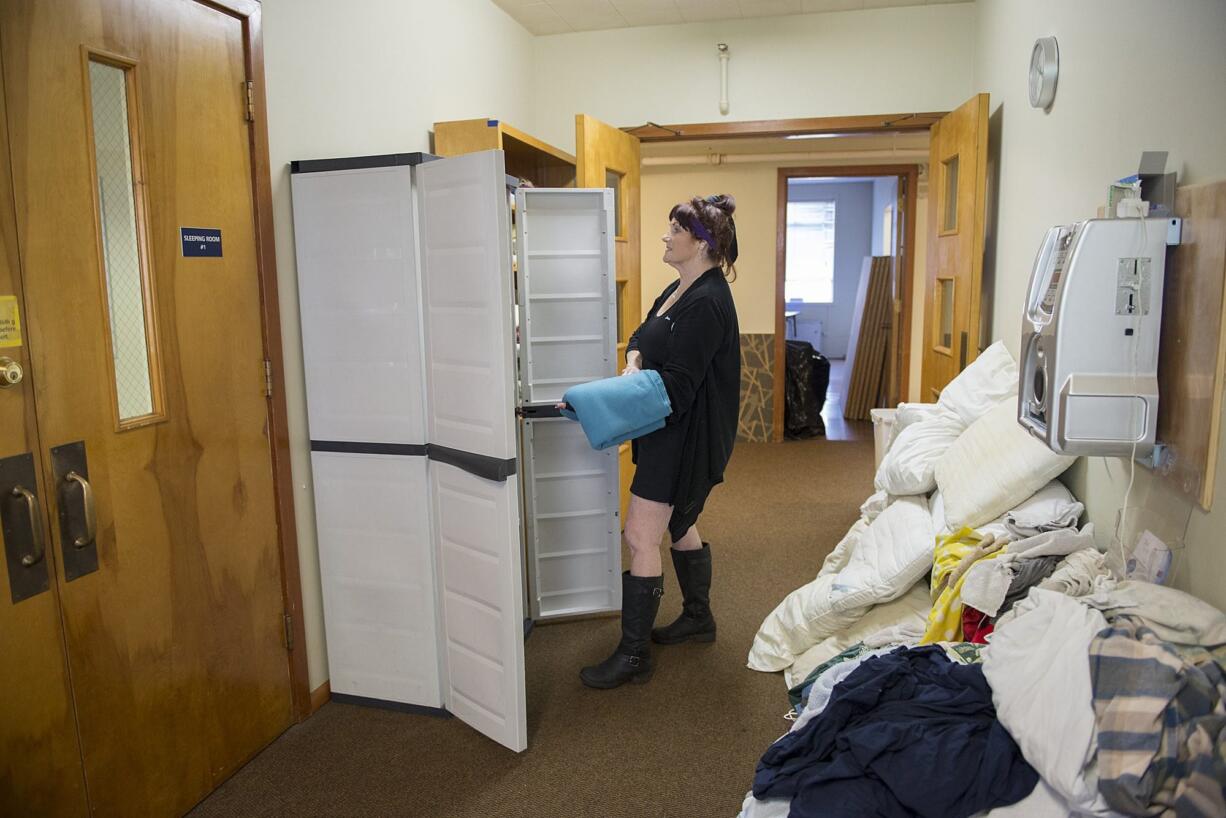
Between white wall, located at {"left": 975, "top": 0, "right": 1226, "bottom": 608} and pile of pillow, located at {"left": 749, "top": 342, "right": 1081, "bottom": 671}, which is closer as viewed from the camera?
white wall, located at {"left": 975, "top": 0, "right": 1226, "bottom": 608}

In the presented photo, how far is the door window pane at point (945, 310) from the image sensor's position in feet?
13.3

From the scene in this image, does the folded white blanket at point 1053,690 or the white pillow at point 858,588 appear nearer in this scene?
the folded white blanket at point 1053,690

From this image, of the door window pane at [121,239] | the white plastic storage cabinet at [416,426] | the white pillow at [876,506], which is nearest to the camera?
the door window pane at [121,239]

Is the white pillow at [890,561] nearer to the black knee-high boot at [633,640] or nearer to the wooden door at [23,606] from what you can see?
the black knee-high boot at [633,640]

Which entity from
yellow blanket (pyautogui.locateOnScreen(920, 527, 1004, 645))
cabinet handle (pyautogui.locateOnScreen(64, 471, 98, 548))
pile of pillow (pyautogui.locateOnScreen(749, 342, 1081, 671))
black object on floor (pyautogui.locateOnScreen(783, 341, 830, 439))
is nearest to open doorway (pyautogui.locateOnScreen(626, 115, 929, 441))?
black object on floor (pyautogui.locateOnScreen(783, 341, 830, 439))

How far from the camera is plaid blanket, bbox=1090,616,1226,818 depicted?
1324 mm

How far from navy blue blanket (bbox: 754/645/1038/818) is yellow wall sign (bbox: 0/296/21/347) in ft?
5.79

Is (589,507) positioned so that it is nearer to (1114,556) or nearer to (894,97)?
(1114,556)

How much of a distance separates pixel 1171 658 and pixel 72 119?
2.33 meters

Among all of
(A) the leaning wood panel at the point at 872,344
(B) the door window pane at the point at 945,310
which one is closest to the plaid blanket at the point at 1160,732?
(B) the door window pane at the point at 945,310

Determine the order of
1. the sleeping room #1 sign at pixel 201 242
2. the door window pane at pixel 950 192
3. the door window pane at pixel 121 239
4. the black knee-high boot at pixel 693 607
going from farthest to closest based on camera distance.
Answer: the door window pane at pixel 950 192 < the black knee-high boot at pixel 693 607 < the sleeping room #1 sign at pixel 201 242 < the door window pane at pixel 121 239

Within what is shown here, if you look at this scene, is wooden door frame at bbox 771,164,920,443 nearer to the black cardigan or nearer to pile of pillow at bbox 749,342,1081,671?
pile of pillow at bbox 749,342,1081,671

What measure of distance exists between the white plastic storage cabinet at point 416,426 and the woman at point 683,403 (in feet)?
1.55

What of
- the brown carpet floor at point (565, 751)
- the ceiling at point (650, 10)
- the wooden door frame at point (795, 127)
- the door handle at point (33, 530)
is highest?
the ceiling at point (650, 10)
